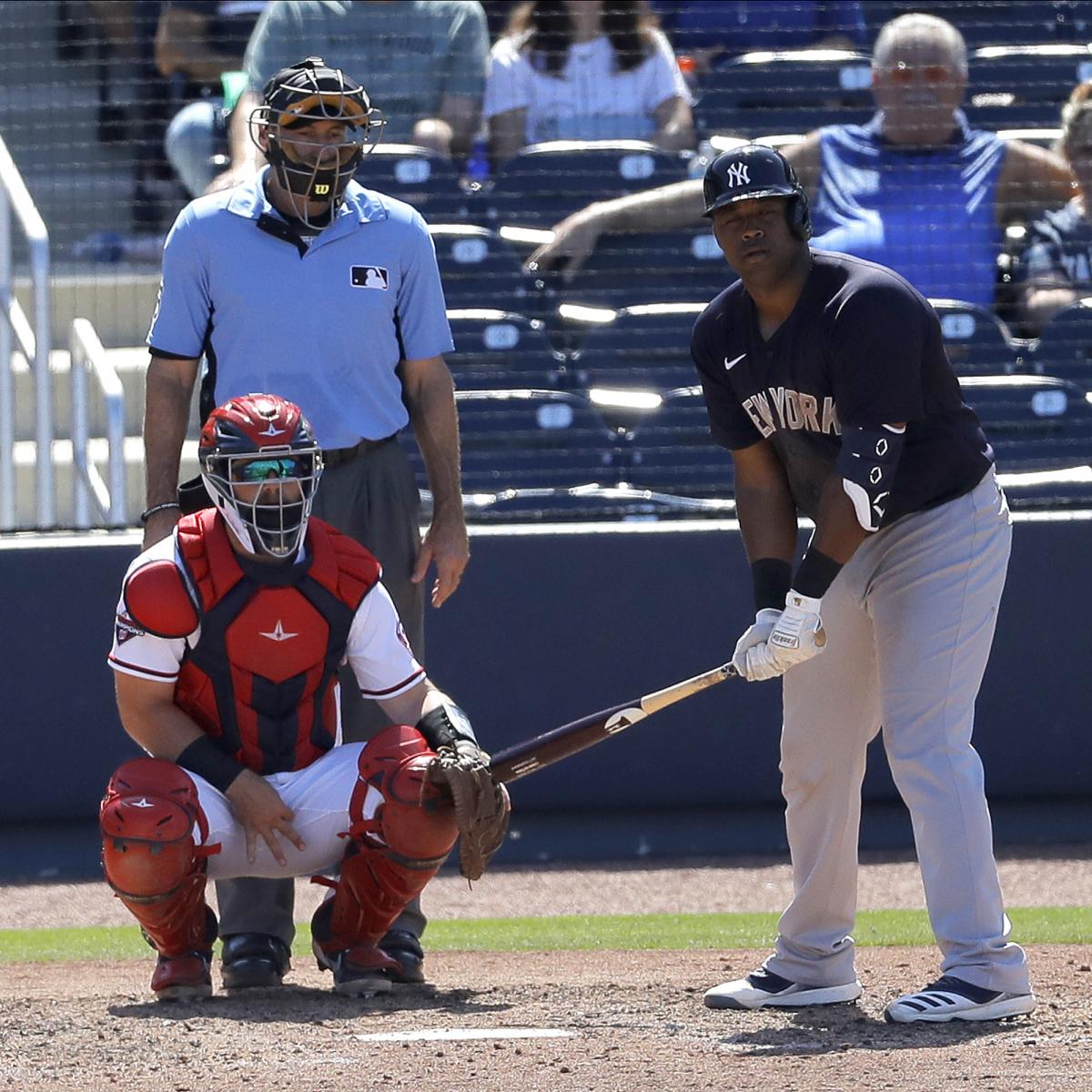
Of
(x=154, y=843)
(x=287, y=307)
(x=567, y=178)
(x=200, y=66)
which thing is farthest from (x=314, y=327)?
(x=200, y=66)

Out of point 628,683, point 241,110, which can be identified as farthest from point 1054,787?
point 241,110

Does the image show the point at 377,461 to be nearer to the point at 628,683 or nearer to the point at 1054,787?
the point at 628,683

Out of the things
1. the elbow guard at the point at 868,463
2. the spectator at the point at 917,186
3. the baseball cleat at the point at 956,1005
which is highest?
the spectator at the point at 917,186

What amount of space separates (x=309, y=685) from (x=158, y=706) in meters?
0.34

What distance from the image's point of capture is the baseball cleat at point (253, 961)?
14.9ft

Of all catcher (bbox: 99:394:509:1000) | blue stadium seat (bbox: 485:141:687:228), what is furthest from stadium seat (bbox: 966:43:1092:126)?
catcher (bbox: 99:394:509:1000)

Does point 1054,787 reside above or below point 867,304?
below

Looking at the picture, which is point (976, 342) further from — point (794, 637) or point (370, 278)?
point (794, 637)

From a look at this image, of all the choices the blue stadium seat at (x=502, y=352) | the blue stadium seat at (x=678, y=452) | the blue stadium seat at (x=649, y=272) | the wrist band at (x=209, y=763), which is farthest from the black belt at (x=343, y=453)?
the blue stadium seat at (x=649, y=272)

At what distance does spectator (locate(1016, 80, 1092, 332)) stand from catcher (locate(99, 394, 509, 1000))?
4539 millimetres

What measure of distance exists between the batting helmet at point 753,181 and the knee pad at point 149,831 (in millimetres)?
1692

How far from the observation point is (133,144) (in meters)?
8.32

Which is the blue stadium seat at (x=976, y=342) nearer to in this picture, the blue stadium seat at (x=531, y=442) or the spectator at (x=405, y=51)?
the blue stadium seat at (x=531, y=442)

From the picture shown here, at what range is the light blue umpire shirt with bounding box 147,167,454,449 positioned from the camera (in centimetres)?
477
